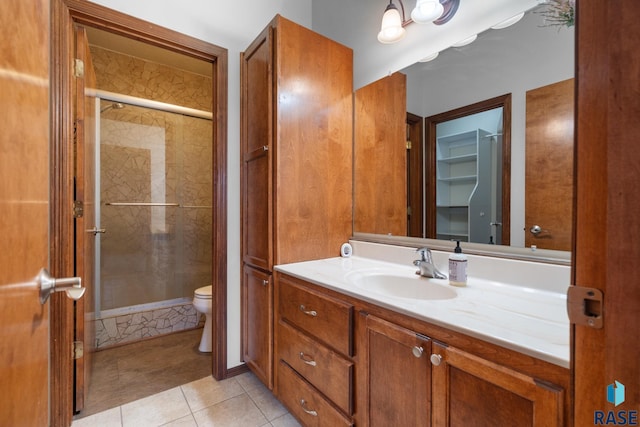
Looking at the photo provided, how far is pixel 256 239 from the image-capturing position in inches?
67.8

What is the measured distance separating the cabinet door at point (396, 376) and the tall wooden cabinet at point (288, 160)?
72 cm

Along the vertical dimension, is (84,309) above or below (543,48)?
below

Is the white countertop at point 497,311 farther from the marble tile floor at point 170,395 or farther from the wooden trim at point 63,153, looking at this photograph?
the wooden trim at point 63,153

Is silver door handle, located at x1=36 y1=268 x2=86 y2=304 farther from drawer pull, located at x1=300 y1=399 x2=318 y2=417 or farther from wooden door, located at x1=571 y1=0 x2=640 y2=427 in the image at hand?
drawer pull, located at x1=300 y1=399 x2=318 y2=417

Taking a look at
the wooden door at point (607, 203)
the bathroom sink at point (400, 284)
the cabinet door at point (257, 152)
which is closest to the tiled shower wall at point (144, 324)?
the cabinet door at point (257, 152)

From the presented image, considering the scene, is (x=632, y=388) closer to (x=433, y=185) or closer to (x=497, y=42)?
(x=433, y=185)

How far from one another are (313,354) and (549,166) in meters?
1.22

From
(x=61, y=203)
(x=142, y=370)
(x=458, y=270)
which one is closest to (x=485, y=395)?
(x=458, y=270)

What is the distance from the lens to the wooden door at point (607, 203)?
0.37 meters

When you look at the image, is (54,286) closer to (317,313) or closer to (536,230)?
(317,313)

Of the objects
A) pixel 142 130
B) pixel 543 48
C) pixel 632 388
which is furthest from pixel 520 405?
pixel 142 130

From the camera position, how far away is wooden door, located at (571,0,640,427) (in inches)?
14.6

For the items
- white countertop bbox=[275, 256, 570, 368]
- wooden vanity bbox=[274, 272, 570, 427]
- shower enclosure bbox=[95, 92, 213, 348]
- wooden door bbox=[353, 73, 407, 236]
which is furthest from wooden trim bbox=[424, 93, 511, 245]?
shower enclosure bbox=[95, 92, 213, 348]

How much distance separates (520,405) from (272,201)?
125cm
